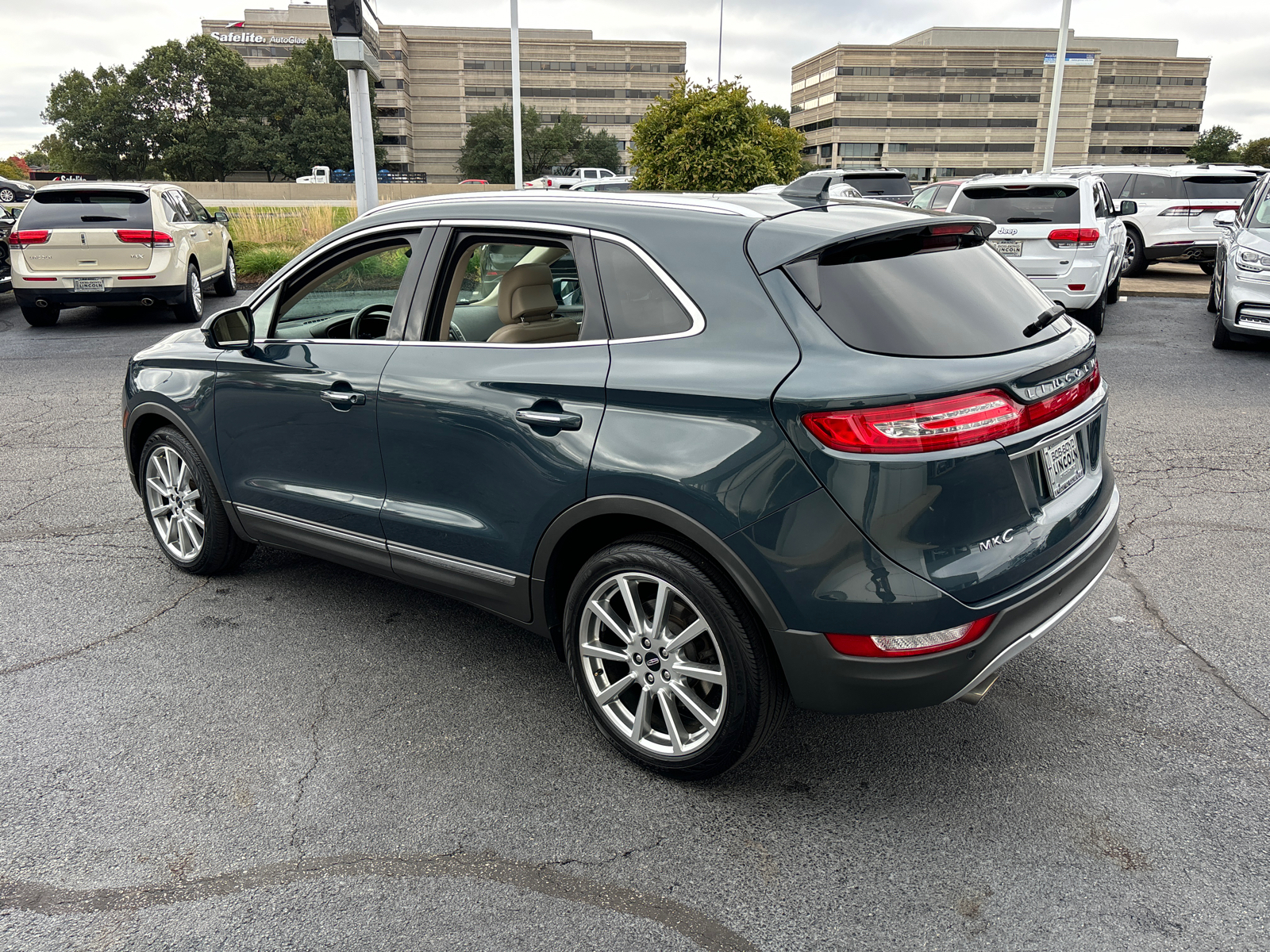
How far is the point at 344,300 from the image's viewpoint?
4172mm

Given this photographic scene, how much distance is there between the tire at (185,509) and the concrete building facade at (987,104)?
110314 mm

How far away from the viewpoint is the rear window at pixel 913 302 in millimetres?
2521

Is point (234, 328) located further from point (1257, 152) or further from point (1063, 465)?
point (1257, 152)

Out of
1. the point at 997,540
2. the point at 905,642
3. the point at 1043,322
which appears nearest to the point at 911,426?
the point at 997,540

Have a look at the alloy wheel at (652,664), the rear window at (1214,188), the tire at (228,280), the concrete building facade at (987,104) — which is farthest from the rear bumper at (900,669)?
the concrete building facade at (987,104)

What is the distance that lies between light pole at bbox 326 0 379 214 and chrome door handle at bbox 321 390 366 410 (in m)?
10.3

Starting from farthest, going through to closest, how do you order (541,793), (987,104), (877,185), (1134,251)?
(987,104), (877,185), (1134,251), (541,793)

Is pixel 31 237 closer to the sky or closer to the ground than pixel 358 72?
closer to the ground

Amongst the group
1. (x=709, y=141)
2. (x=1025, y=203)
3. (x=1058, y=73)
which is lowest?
(x=1025, y=203)

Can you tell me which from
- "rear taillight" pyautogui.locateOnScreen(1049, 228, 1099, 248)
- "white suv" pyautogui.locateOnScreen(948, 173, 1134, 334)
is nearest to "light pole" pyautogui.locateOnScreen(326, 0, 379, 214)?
"white suv" pyautogui.locateOnScreen(948, 173, 1134, 334)

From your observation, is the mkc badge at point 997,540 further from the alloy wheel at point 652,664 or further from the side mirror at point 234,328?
the side mirror at point 234,328

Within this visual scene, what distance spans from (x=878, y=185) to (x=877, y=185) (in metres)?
0.04

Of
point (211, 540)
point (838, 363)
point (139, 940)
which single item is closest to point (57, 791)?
point (139, 940)

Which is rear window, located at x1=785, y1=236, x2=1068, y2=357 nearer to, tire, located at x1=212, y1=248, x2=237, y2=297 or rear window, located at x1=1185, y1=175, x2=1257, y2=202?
tire, located at x1=212, y1=248, x2=237, y2=297
